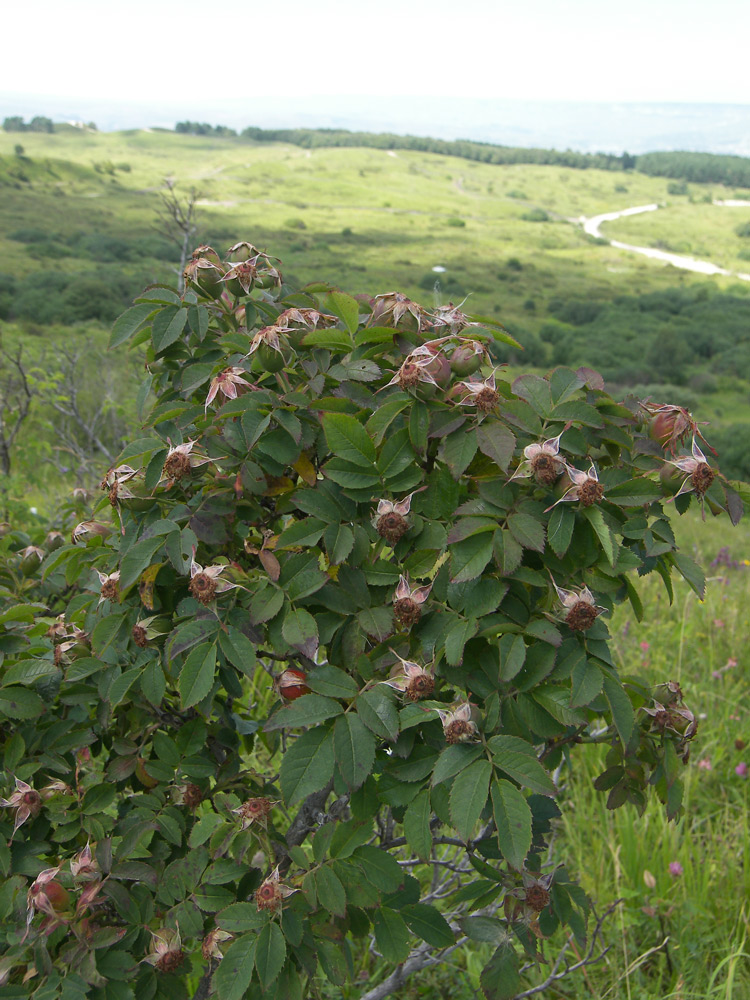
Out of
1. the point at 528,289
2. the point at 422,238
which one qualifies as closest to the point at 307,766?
the point at 528,289

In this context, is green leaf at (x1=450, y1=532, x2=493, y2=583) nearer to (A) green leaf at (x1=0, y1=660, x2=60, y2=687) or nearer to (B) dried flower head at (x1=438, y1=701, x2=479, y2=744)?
(B) dried flower head at (x1=438, y1=701, x2=479, y2=744)

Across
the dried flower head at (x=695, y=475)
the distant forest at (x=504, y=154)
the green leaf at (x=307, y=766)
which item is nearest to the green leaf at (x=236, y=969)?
the green leaf at (x=307, y=766)

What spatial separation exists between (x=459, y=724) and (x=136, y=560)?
0.55 metres

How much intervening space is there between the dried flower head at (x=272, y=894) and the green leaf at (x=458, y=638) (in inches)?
17.2

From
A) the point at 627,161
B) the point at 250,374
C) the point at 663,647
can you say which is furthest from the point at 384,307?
the point at 627,161

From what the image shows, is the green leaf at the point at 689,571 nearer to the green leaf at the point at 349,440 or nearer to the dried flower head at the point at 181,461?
the green leaf at the point at 349,440

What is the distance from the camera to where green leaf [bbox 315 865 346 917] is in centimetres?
102

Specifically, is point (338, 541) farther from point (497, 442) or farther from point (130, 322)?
point (130, 322)

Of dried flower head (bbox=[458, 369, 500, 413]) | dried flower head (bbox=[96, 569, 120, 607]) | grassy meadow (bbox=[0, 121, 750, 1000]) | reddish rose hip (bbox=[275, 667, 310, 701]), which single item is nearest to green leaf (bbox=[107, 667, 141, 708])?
dried flower head (bbox=[96, 569, 120, 607])

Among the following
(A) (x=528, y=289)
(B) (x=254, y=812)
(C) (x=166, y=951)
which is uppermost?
(B) (x=254, y=812)

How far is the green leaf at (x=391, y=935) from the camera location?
1.08m

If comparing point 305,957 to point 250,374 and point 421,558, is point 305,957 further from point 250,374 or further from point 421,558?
point 250,374

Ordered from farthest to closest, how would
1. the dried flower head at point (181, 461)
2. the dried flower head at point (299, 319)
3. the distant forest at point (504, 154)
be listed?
the distant forest at point (504, 154) < the dried flower head at point (299, 319) < the dried flower head at point (181, 461)

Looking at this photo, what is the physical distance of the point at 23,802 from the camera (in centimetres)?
117
